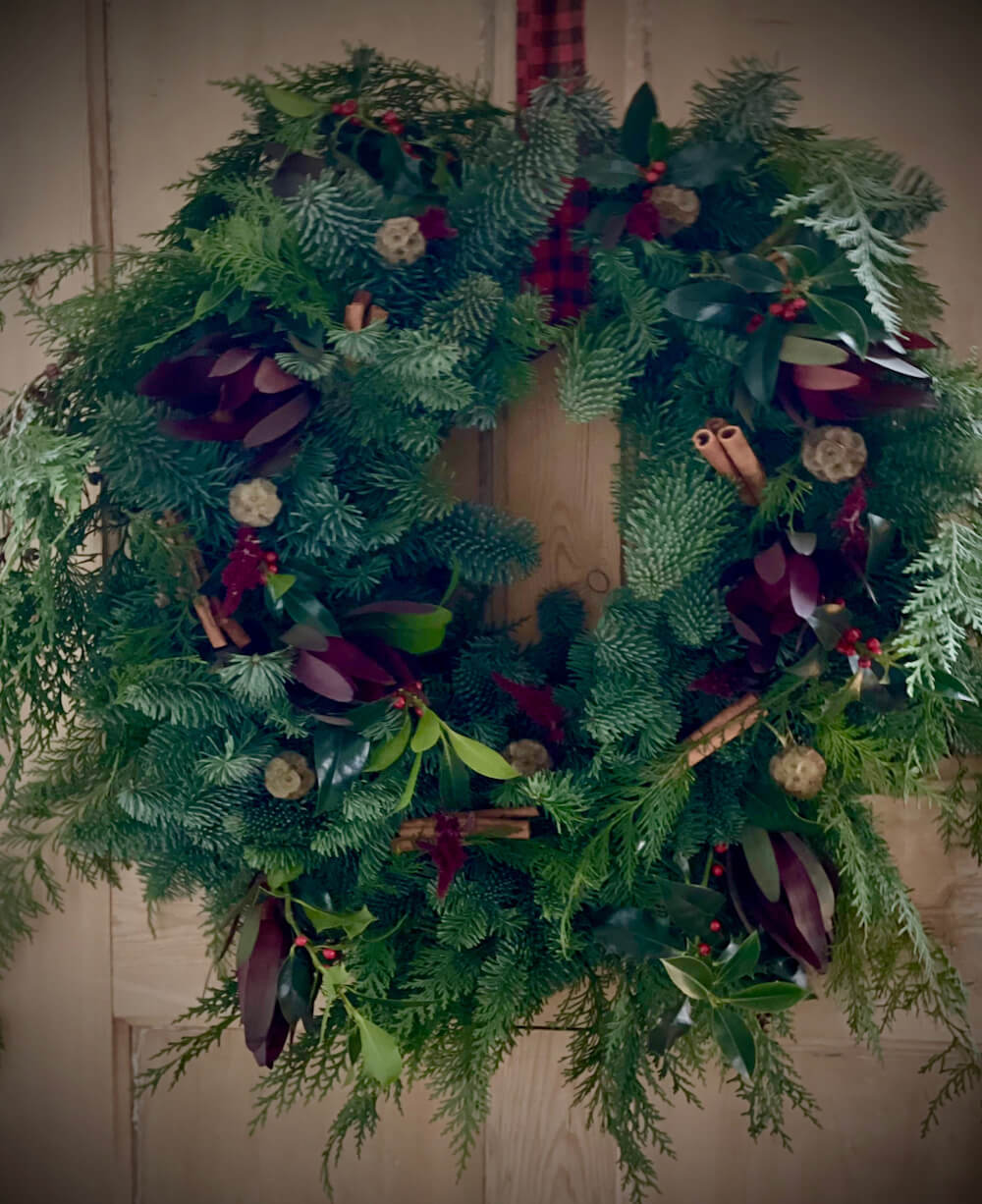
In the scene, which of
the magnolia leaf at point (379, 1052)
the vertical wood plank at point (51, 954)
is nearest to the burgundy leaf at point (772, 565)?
→ the magnolia leaf at point (379, 1052)

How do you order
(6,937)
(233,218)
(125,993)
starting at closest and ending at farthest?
(233,218)
(6,937)
(125,993)

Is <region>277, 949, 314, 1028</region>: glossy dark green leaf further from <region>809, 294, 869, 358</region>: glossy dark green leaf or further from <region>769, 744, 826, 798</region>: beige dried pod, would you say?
<region>809, 294, 869, 358</region>: glossy dark green leaf

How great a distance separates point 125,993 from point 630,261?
0.85m

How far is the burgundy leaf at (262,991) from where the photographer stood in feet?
2.37

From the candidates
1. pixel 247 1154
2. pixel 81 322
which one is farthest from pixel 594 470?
pixel 247 1154

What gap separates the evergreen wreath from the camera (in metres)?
0.67

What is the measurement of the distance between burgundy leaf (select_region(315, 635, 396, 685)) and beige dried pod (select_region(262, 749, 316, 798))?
84mm

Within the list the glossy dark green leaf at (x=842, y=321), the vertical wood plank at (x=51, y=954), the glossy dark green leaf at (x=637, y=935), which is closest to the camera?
the glossy dark green leaf at (x=842, y=321)

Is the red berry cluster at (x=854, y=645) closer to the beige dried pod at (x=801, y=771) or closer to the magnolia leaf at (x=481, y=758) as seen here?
the beige dried pod at (x=801, y=771)

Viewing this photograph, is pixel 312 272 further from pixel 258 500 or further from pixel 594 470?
pixel 594 470

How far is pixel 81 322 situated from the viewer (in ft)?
2.31

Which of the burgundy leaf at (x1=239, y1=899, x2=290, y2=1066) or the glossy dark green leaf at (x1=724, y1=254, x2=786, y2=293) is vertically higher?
the glossy dark green leaf at (x1=724, y1=254, x2=786, y2=293)

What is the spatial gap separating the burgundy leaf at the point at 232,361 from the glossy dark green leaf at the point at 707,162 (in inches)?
13.0

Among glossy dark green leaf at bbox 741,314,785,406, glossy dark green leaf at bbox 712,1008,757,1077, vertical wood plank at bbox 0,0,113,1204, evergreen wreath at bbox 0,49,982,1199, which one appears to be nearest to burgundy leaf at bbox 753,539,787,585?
evergreen wreath at bbox 0,49,982,1199
